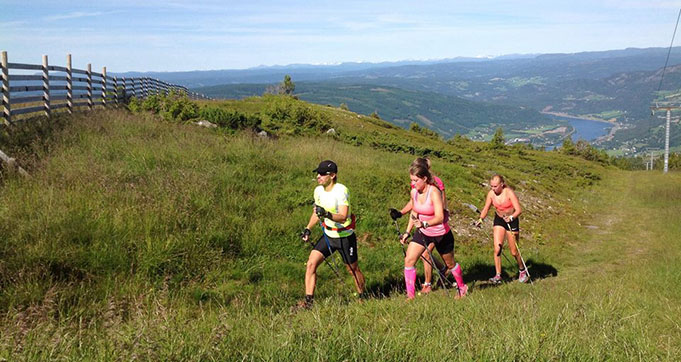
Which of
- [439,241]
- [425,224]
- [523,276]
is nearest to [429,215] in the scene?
[425,224]

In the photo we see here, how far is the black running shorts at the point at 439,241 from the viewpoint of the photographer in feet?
23.5

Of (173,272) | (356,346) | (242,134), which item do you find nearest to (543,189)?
(242,134)

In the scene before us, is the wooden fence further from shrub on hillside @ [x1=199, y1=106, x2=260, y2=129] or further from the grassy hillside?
shrub on hillside @ [x1=199, y1=106, x2=260, y2=129]

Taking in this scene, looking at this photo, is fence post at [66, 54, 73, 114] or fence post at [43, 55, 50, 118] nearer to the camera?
fence post at [43, 55, 50, 118]

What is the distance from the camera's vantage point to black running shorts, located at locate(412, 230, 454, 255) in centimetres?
715

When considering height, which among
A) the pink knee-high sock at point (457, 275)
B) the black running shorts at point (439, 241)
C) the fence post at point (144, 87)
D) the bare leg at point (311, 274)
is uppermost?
the fence post at point (144, 87)

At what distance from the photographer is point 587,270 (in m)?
10.7

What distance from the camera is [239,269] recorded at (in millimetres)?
7641

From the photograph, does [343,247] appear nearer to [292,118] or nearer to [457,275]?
[457,275]

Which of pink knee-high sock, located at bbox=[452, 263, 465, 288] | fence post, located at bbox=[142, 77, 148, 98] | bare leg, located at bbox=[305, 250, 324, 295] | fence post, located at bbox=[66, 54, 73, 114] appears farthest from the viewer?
fence post, located at bbox=[142, 77, 148, 98]

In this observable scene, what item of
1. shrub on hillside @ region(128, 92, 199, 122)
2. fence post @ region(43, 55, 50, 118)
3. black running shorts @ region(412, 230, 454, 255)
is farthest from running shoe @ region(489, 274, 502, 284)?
fence post @ region(43, 55, 50, 118)

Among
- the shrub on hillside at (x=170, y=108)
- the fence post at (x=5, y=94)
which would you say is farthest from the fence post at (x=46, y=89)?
the shrub on hillside at (x=170, y=108)

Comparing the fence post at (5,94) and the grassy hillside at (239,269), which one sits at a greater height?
the fence post at (5,94)

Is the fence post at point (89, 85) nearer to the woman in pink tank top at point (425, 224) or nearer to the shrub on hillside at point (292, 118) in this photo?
the shrub on hillside at point (292, 118)
